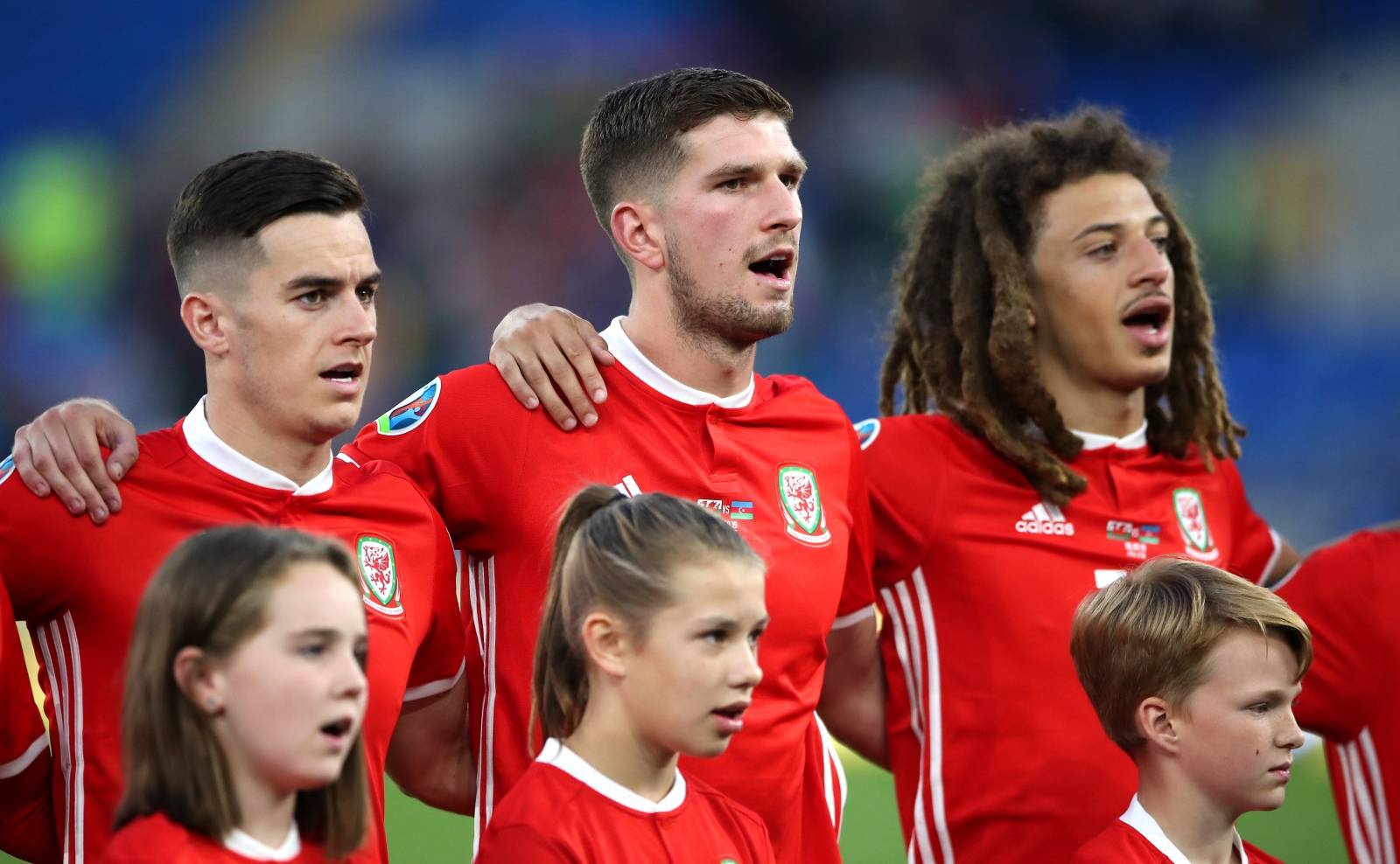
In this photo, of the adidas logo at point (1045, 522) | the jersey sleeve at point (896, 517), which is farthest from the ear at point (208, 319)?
the adidas logo at point (1045, 522)

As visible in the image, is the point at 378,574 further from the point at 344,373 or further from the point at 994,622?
the point at 994,622

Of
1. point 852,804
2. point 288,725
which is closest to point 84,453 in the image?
point 288,725

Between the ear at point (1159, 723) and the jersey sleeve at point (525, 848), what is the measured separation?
3.53ft

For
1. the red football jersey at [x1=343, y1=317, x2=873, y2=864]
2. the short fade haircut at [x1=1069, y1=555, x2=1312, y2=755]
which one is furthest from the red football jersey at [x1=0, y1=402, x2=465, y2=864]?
the short fade haircut at [x1=1069, y1=555, x2=1312, y2=755]

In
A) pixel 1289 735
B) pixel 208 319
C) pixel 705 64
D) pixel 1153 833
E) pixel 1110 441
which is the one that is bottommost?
pixel 1153 833

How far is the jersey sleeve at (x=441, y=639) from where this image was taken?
9.75ft

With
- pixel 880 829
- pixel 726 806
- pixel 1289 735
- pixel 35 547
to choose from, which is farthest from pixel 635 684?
pixel 880 829

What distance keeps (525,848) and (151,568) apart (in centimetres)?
73

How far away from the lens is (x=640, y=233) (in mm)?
3213

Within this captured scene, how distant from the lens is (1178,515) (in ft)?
12.1

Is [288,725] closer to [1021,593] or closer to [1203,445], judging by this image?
[1021,593]

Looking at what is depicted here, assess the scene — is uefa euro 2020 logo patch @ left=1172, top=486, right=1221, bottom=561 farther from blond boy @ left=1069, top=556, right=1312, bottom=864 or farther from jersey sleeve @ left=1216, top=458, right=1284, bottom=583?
blond boy @ left=1069, top=556, right=1312, bottom=864

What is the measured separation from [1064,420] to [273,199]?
5.90 feet

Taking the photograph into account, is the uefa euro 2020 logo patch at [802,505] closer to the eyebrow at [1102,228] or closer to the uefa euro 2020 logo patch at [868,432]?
the uefa euro 2020 logo patch at [868,432]
